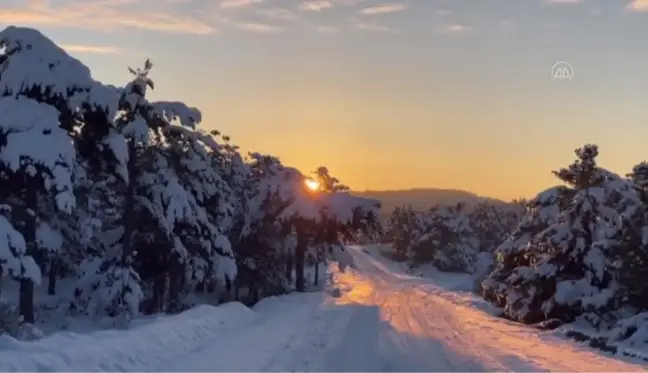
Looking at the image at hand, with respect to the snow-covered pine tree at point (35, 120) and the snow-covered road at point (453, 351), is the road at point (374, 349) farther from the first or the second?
the snow-covered pine tree at point (35, 120)

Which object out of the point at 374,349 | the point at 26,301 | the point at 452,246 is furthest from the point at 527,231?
the point at 452,246

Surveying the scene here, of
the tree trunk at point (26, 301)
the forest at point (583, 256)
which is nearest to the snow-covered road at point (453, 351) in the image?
the forest at point (583, 256)

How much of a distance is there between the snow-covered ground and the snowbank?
0.02 metres

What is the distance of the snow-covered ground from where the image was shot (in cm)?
1174

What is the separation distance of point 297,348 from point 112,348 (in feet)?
17.1

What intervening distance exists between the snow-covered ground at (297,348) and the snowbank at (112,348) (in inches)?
0.7

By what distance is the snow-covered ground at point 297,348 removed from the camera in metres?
11.7

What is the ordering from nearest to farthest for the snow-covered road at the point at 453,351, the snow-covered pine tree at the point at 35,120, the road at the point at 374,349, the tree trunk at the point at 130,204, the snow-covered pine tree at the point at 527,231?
1. the road at the point at 374,349
2. the snow-covered road at the point at 453,351
3. the snow-covered pine tree at the point at 35,120
4. the tree trunk at the point at 130,204
5. the snow-covered pine tree at the point at 527,231

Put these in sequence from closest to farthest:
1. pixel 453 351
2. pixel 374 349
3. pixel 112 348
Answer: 1. pixel 112 348
2. pixel 374 349
3. pixel 453 351

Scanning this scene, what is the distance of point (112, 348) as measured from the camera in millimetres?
12484

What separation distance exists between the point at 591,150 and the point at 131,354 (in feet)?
91.3

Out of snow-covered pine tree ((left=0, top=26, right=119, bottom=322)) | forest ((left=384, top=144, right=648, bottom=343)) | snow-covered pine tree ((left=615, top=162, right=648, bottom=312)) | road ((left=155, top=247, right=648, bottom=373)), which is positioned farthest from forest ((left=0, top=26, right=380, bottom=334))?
snow-covered pine tree ((left=615, top=162, right=648, bottom=312))

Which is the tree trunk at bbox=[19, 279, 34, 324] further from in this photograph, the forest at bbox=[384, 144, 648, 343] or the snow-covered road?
the forest at bbox=[384, 144, 648, 343]

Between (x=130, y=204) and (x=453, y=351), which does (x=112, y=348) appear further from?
(x=130, y=204)
